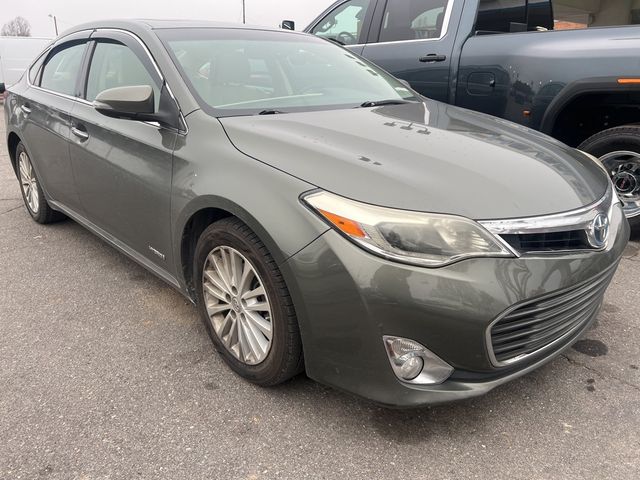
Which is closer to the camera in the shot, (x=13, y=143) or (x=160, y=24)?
(x=160, y=24)

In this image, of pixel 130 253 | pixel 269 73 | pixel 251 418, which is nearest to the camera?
pixel 251 418

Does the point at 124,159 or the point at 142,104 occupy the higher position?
the point at 142,104

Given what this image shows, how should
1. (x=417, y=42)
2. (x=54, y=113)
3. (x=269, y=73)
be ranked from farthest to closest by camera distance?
(x=417, y=42), (x=54, y=113), (x=269, y=73)

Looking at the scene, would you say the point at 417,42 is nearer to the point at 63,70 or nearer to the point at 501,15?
the point at 501,15

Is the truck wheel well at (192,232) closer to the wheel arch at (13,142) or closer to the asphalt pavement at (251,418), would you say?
the asphalt pavement at (251,418)

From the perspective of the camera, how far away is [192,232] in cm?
255

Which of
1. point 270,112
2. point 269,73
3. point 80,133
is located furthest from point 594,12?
point 80,133

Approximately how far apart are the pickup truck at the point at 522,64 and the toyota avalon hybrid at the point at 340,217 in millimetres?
1200

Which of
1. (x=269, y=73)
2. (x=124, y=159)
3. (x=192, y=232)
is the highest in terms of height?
(x=269, y=73)

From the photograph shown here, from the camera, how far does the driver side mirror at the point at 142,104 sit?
2555 millimetres

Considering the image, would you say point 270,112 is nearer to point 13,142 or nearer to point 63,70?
point 63,70

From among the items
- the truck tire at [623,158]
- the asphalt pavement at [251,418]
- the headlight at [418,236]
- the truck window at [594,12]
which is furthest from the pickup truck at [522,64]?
the truck window at [594,12]

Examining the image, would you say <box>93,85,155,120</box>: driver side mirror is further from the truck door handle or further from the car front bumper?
the truck door handle

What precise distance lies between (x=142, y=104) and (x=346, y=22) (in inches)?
130
